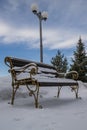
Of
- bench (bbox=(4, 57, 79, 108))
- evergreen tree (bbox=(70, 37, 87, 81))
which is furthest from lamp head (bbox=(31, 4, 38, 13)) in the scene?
evergreen tree (bbox=(70, 37, 87, 81))

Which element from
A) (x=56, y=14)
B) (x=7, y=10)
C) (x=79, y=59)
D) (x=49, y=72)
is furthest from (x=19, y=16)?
(x=79, y=59)

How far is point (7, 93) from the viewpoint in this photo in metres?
5.75

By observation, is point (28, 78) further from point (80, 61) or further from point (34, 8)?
point (80, 61)

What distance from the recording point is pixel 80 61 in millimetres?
28297

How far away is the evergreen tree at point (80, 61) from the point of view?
1023 inches

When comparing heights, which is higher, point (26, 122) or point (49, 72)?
point (49, 72)

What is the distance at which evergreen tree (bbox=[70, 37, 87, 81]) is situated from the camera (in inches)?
1023

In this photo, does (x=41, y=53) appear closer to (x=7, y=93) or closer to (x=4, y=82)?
(x=4, y=82)

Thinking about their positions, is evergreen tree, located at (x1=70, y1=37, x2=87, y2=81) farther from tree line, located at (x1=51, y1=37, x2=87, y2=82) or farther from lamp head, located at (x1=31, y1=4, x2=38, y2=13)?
lamp head, located at (x1=31, y1=4, x2=38, y2=13)

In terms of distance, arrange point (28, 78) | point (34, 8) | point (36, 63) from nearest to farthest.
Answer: point (28, 78) < point (36, 63) < point (34, 8)

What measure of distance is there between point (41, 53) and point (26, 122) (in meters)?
6.20

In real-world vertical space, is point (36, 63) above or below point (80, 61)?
below

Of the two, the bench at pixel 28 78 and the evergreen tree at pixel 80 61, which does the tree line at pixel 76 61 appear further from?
A: the bench at pixel 28 78

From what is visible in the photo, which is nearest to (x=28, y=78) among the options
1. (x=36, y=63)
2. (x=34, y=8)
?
(x=36, y=63)
